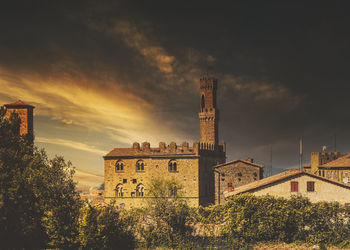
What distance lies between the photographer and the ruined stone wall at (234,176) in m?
46.9

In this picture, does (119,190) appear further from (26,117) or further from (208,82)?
(26,117)

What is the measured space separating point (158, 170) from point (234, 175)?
11.8 m

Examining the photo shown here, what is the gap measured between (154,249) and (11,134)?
13.4m

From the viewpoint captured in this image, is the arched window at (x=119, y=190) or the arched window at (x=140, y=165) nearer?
the arched window at (x=140, y=165)

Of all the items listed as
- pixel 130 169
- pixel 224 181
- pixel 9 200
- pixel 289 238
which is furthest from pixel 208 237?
pixel 130 169

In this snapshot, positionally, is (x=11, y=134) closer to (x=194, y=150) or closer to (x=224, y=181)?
(x=194, y=150)

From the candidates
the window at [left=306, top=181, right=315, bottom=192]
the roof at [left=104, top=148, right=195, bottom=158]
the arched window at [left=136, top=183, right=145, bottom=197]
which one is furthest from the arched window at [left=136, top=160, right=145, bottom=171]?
the window at [left=306, top=181, right=315, bottom=192]

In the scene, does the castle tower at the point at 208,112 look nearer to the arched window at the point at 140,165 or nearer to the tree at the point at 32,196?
the arched window at the point at 140,165

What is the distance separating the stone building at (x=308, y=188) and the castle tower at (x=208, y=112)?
2523 centimetres

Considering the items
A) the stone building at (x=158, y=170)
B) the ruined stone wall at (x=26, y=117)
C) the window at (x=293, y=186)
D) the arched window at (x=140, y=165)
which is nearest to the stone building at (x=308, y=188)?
the window at (x=293, y=186)

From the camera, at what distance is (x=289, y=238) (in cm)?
2572

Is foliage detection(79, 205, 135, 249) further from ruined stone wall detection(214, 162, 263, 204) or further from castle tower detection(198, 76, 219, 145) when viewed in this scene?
castle tower detection(198, 76, 219, 145)

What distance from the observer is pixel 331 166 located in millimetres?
47438

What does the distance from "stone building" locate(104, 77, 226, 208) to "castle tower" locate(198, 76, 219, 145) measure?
3542mm
